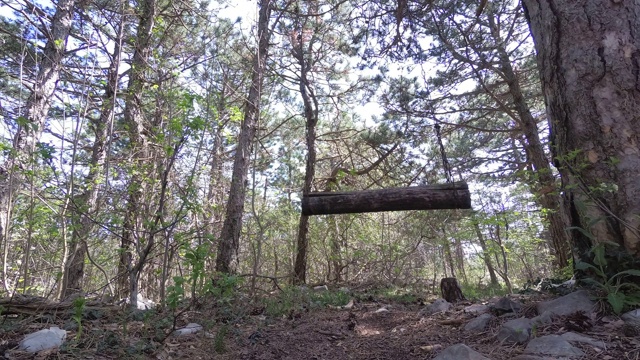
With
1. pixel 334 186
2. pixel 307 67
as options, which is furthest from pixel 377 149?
pixel 307 67

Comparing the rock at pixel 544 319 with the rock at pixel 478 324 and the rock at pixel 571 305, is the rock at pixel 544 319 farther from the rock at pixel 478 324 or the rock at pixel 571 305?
the rock at pixel 478 324

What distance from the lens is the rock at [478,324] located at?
2.57 meters

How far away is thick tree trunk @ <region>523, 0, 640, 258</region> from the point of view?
2338mm

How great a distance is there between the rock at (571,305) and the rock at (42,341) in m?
3.22

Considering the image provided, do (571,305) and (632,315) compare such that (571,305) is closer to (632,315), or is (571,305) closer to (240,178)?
(632,315)

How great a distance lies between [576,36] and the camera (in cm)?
262

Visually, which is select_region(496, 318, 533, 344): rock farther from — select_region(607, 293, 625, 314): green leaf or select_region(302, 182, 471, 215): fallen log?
select_region(302, 182, 471, 215): fallen log

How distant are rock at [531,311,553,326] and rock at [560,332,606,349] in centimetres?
28

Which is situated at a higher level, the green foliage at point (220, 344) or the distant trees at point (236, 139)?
the distant trees at point (236, 139)

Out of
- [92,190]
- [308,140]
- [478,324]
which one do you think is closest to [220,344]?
[478,324]

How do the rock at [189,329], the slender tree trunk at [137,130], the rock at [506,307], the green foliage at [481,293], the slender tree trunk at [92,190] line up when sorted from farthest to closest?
the green foliage at [481,293], the slender tree trunk at [137,130], the slender tree trunk at [92,190], the rock at [189,329], the rock at [506,307]

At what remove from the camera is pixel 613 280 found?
230 cm

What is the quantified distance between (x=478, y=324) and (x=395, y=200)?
159 centimetres

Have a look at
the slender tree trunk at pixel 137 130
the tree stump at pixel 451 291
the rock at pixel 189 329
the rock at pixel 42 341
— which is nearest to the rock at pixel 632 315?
the tree stump at pixel 451 291
